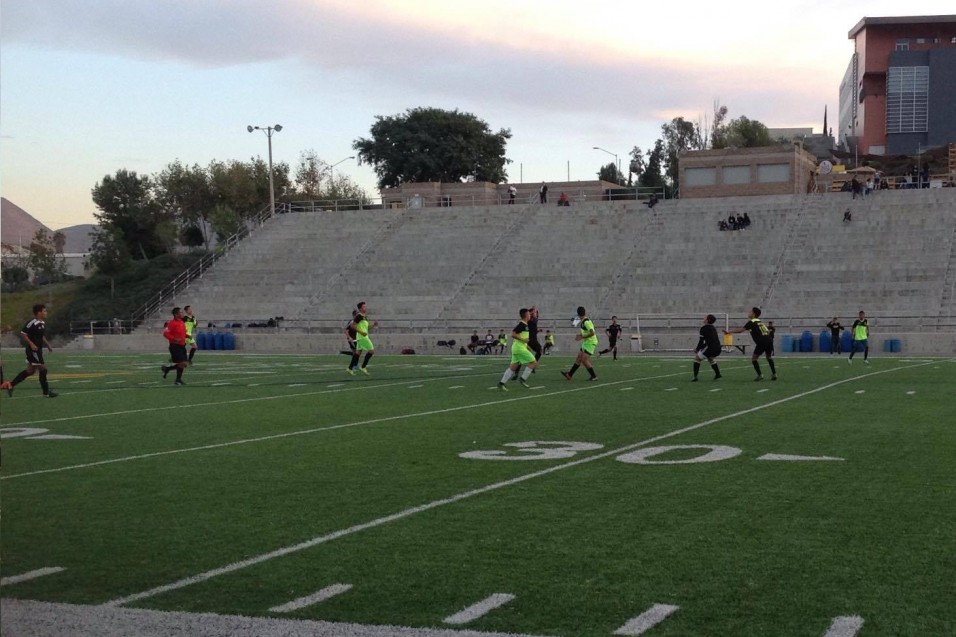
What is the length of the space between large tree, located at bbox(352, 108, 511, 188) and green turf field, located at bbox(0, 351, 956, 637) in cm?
7267

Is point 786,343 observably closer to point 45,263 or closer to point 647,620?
point 647,620

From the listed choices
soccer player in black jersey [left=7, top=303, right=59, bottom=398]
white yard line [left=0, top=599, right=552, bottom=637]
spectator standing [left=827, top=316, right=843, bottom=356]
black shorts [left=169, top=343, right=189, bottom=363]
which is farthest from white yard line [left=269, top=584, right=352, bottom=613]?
spectator standing [left=827, top=316, right=843, bottom=356]

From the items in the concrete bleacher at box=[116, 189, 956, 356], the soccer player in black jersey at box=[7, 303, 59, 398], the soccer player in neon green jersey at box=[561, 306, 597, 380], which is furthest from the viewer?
the concrete bleacher at box=[116, 189, 956, 356]

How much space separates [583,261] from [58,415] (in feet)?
116

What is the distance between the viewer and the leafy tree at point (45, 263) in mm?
69062

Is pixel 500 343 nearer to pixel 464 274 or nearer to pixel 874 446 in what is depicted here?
pixel 464 274

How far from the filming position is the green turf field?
19.6 feet

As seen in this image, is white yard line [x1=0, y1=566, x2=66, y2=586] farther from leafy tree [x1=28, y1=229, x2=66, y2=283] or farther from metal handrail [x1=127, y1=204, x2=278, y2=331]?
leafy tree [x1=28, y1=229, x2=66, y2=283]

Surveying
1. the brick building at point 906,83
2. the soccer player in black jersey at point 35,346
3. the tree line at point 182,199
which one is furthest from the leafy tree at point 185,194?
the soccer player in black jersey at point 35,346

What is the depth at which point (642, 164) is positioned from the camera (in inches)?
4018

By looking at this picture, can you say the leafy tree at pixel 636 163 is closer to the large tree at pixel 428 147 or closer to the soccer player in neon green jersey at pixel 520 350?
the large tree at pixel 428 147

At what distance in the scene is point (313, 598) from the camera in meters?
6.10

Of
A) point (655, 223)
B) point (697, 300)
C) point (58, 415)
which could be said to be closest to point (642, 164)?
point (655, 223)

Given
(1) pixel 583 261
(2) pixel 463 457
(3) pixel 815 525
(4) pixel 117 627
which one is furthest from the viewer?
(1) pixel 583 261
